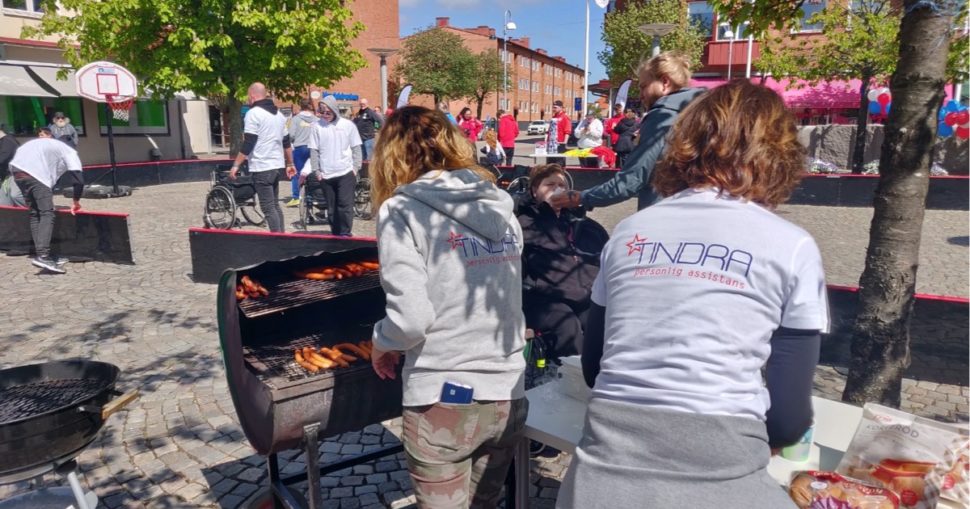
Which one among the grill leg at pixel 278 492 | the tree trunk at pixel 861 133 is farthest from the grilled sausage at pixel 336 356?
the tree trunk at pixel 861 133

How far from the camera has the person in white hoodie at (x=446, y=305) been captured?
2.21m

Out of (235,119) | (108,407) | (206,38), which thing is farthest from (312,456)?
(235,119)

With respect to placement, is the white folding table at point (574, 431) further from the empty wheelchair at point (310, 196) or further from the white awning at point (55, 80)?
the white awning at point (55, 80)

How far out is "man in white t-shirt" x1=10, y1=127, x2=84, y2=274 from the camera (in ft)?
27.8

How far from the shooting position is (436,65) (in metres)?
57.6

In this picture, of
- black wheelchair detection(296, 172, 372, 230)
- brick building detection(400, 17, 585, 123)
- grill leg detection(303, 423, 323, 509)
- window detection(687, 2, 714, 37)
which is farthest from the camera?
brick building detection(400, 17, 585, 123)

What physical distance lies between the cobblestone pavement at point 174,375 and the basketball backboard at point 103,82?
7828mm

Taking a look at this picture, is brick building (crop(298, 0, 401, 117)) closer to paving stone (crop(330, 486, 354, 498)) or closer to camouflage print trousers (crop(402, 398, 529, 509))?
paving stone (crop(330, 486, 354, 498))

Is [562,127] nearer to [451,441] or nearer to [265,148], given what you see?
[265,148]

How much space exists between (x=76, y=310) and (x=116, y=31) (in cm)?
1444

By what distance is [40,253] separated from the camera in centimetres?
870

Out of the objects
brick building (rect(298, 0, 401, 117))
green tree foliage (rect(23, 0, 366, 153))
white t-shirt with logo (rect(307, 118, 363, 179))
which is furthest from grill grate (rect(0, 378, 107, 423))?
brick building (rect(298, 0, 401, 117))

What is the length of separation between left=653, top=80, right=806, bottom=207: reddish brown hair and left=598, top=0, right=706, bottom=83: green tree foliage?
103ft

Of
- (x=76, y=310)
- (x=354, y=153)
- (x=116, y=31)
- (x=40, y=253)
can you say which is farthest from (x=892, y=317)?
(x=116, y=31)
